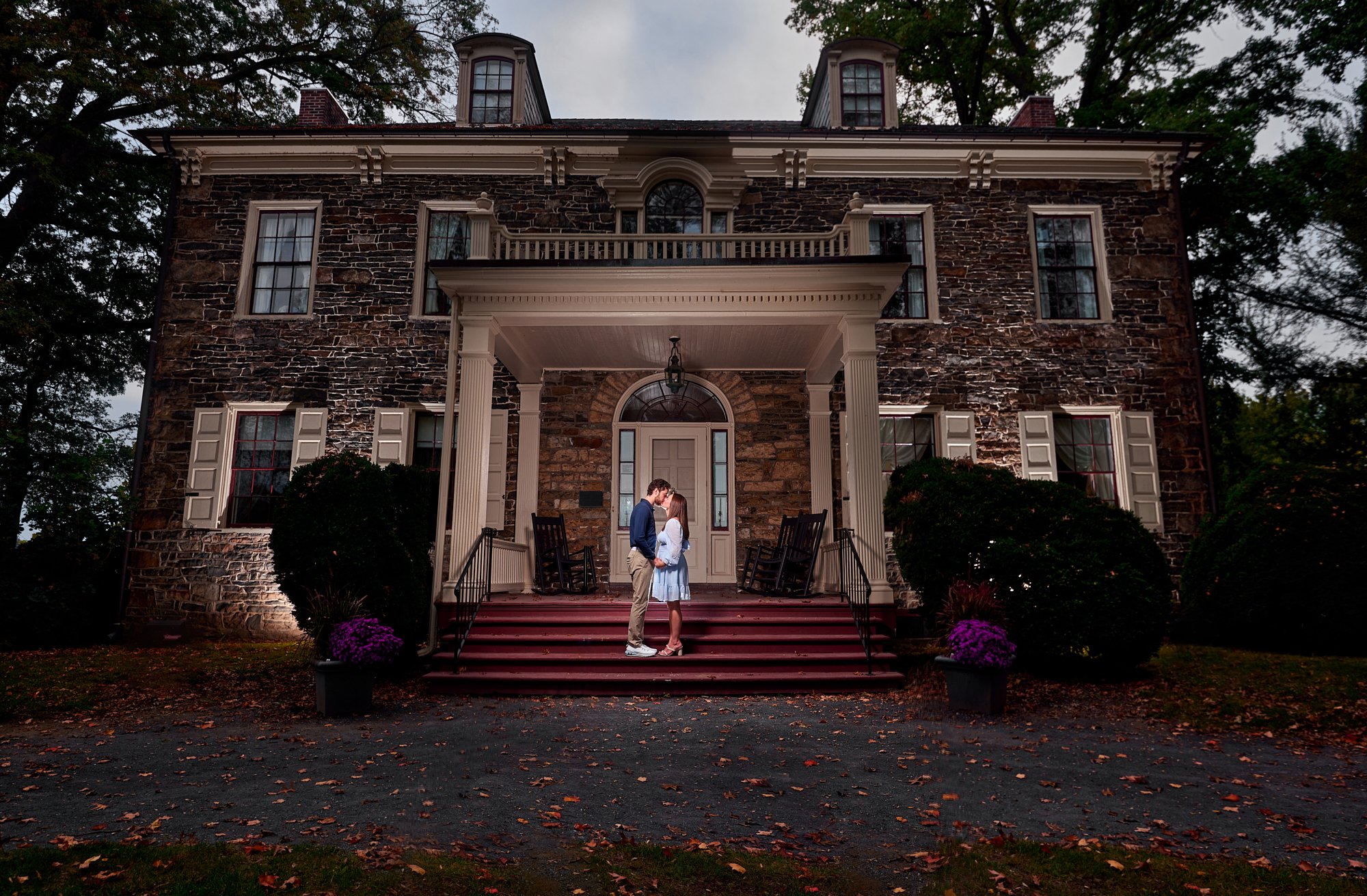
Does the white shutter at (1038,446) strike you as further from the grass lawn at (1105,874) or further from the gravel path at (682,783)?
the grass lawn at (1105,874)

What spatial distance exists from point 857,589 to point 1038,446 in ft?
16.1

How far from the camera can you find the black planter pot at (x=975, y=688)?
657 cm

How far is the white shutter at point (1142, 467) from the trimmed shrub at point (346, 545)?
1000 cm

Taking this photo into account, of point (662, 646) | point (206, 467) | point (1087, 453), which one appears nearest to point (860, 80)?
point (1087, 453)

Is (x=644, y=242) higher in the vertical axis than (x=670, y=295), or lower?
higher

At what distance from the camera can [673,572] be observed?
7.89 meters

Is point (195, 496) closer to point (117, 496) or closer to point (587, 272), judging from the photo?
point (117, 496)

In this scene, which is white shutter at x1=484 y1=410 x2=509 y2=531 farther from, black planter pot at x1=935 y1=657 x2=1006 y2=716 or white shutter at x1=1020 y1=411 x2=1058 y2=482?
white shutter at x1=1020 y1=411 x2=1058 y2=482

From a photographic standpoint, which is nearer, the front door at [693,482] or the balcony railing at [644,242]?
the balcony railing at [644,242]

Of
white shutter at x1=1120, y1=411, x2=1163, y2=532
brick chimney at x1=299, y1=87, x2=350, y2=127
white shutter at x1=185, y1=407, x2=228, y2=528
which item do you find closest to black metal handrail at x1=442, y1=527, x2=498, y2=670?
white shutter at x1=185, y1=407, x2=228, y2=528

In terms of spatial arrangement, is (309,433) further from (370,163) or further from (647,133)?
(647,133)

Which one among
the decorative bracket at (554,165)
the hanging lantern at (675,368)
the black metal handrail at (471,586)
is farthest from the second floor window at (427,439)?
the decorative bracket at (554,165)

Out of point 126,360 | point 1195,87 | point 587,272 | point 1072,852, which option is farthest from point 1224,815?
point 126,360

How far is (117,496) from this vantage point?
450 inches
